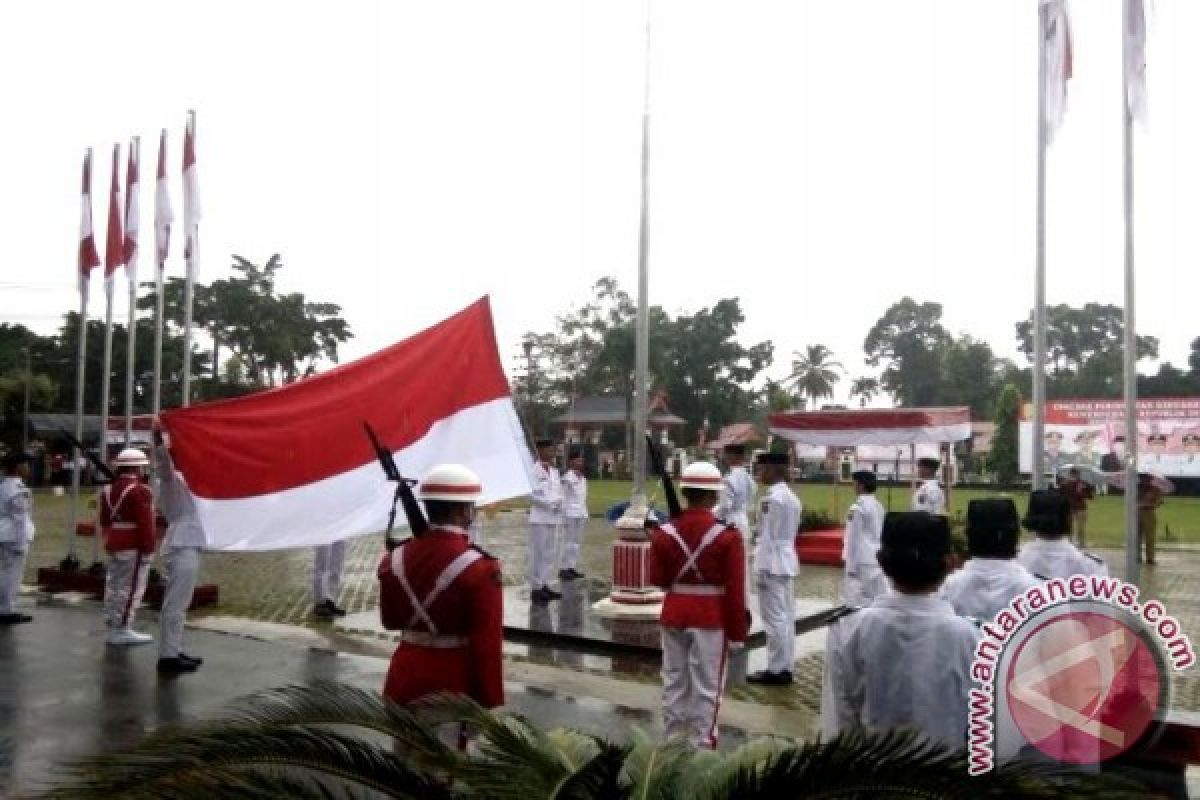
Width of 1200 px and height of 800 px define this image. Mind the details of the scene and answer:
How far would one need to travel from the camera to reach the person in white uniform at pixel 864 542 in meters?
9.39

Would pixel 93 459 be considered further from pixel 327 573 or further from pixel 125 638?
pixel 327 573

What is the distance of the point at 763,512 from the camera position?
29.7 feet

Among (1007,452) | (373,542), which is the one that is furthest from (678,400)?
(373,542)

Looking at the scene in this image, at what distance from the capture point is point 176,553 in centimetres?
831

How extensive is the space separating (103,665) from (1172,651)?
7.93m

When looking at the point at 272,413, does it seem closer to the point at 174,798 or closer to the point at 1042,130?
the point at 174,798

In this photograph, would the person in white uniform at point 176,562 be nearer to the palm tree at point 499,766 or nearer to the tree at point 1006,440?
the palm tree at point 499,766

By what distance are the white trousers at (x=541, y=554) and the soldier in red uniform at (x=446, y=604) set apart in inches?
322

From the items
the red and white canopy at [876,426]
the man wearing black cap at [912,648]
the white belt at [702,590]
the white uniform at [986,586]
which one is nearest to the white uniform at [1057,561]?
the white uniform at [986,586]

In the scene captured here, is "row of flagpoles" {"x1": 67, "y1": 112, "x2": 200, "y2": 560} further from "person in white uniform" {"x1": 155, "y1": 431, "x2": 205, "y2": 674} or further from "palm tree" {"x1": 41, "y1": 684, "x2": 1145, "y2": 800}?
"palm tree" {"x1": 41, "y1": 684, "x2": 1145, "y2": 800}

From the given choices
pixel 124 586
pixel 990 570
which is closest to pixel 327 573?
pixel 124 586

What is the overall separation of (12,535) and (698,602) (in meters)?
7.84

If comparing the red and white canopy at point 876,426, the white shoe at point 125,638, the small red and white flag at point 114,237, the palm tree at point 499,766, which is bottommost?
the white shoe at point 125,638

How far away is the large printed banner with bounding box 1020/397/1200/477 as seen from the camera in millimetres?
35675
